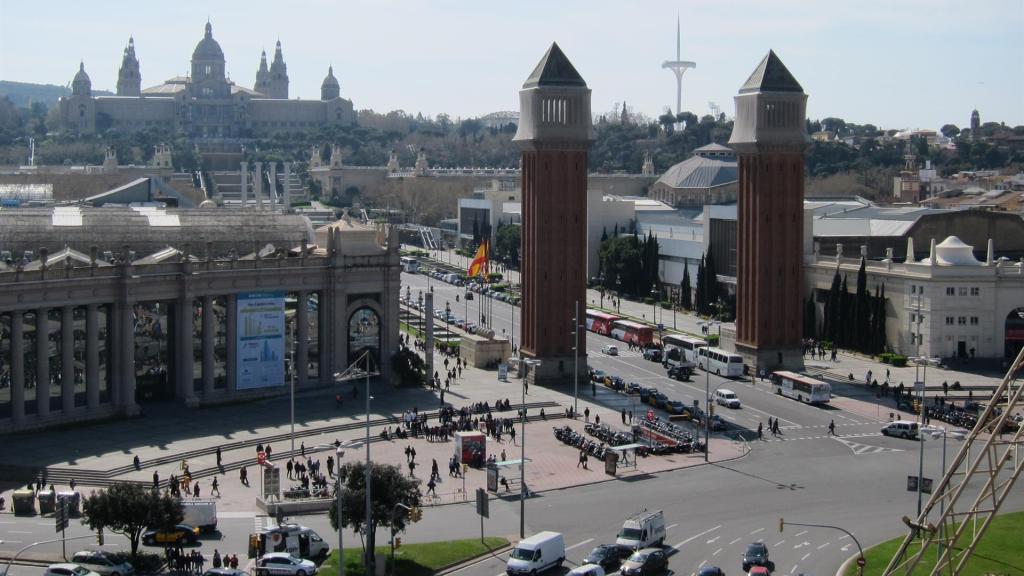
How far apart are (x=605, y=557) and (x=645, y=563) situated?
5.25ft

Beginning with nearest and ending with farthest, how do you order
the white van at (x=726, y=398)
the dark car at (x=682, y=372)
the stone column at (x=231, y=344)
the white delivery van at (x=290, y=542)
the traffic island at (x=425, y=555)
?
the traffic island at (x=425, y=555), the white delivery van at (x=290, y=542), the stone column at (x=231, y=344), the white van at (x=726, y=398), the dark car at (x=682, y=372)

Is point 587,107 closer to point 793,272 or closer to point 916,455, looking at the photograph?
point 793,272

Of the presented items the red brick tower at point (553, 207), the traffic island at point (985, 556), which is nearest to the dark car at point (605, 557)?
the traffic island at point (985, 556)

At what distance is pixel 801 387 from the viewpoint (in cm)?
8569

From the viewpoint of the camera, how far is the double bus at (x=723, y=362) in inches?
3706

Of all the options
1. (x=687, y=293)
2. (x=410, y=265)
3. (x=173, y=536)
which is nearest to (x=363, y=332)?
(x=173, y=536)

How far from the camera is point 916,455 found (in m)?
70.6

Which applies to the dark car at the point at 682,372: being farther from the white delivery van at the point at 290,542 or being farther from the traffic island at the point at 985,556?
the white delivery van at the point at 290,542

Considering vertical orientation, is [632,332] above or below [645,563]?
above

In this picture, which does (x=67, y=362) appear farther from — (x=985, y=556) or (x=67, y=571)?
(x=985, y=556)

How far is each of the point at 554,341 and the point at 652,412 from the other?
1682cm

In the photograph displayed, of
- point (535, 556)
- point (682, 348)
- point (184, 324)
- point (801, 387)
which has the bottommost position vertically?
point (535, 556)

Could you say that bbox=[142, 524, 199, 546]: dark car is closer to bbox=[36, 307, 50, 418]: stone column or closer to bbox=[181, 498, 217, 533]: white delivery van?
bbox=[181, 498, 217, 533]: white delivery van

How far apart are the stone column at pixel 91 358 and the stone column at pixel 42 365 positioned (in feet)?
7.94
